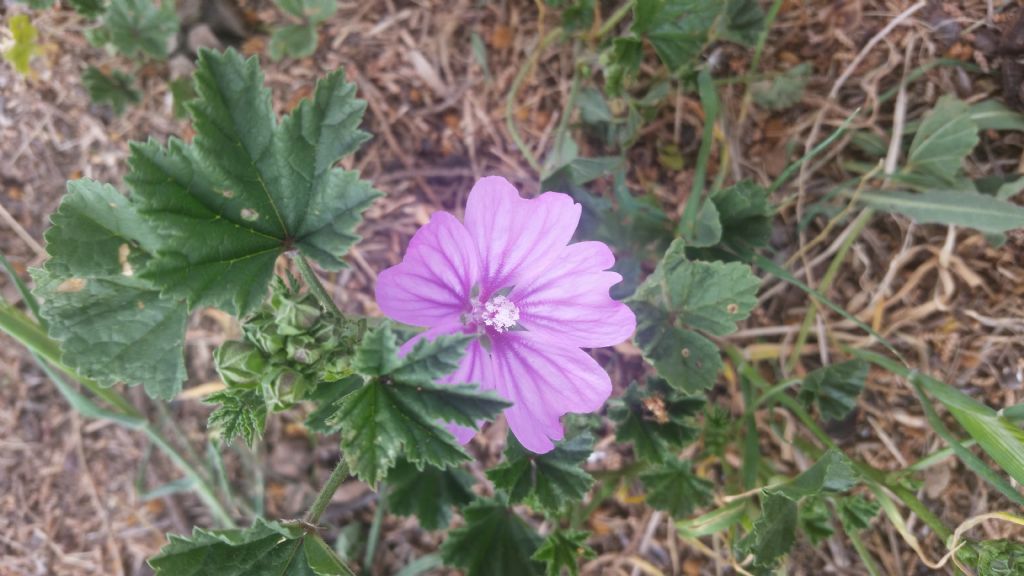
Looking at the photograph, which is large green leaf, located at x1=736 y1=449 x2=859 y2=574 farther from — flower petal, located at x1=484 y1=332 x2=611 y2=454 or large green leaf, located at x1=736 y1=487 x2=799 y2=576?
flower petal, located at x1=484 y1=332 x2=611 y2=454

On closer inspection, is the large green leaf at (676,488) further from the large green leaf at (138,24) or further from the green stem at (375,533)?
the large green leaf at (138,24)

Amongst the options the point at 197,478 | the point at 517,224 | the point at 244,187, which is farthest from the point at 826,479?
the point at 197,478

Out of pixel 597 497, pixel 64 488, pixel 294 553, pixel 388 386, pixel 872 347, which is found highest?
pixel 388 386

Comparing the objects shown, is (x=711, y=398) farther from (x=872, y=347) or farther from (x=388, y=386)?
(x=388, y=386)

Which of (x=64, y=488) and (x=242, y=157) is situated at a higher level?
(x=242, y=157)

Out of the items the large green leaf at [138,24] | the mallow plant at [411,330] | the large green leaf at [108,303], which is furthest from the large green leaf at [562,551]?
the large green leaf at [138,24]

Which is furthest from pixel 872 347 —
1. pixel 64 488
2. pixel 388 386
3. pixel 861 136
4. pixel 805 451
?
pixel 64 488
